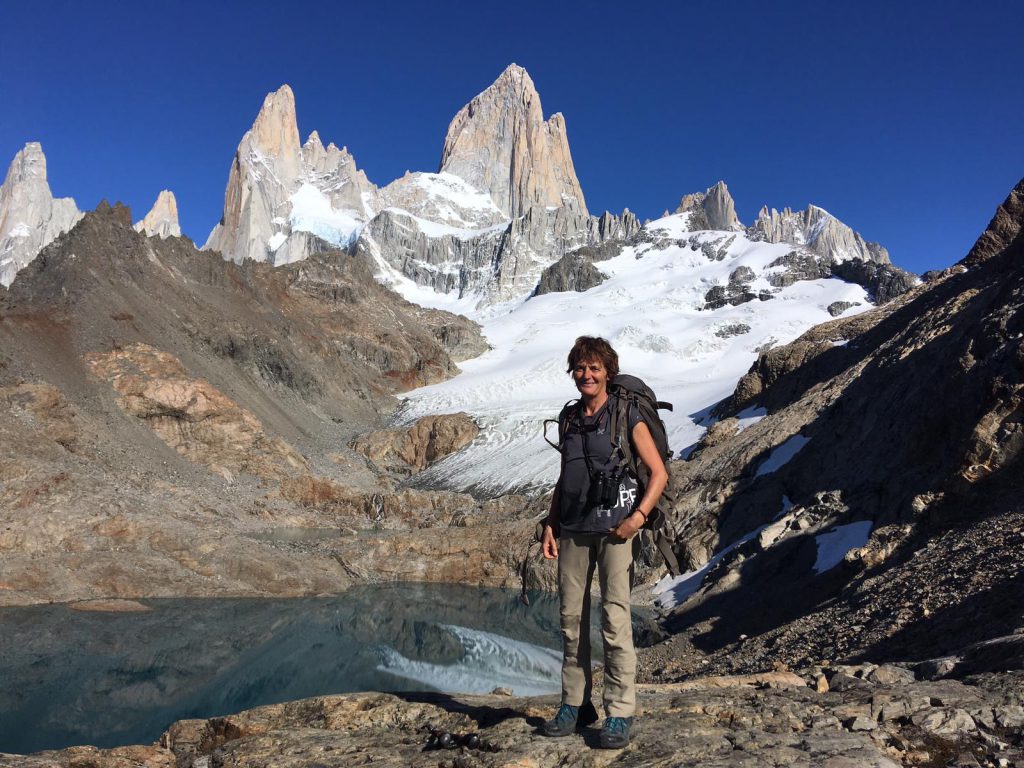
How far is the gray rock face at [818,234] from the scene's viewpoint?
16912cm

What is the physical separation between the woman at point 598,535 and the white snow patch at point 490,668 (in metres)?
11.6

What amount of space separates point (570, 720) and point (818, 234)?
623 feet

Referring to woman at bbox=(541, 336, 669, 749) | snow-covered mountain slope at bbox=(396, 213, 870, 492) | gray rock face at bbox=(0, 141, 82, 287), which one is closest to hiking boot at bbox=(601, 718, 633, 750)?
woman at bbox=(541, 336, 669, 749)

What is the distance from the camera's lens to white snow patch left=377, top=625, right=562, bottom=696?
16719 mm

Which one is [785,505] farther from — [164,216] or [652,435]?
[164,216]

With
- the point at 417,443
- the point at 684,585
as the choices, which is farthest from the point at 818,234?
the point at 684,585

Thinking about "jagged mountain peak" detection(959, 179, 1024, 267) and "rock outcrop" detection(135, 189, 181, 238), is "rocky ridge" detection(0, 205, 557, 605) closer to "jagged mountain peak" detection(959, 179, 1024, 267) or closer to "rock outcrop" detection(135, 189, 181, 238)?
"jagged mountain peak" detection(959, 179, 1024, 267)

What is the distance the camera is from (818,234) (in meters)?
176

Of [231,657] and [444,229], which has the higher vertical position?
[444,229]

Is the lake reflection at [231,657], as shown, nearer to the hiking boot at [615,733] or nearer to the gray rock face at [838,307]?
the hiking boot at [615,733]

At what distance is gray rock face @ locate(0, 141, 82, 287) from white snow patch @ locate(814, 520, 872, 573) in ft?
582

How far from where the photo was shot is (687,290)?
422ft

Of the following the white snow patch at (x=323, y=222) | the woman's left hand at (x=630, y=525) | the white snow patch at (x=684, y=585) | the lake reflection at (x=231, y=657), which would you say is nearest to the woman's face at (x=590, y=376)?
the woman's left hand at (x=630, y=525)

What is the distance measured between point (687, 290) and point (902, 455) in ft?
377
